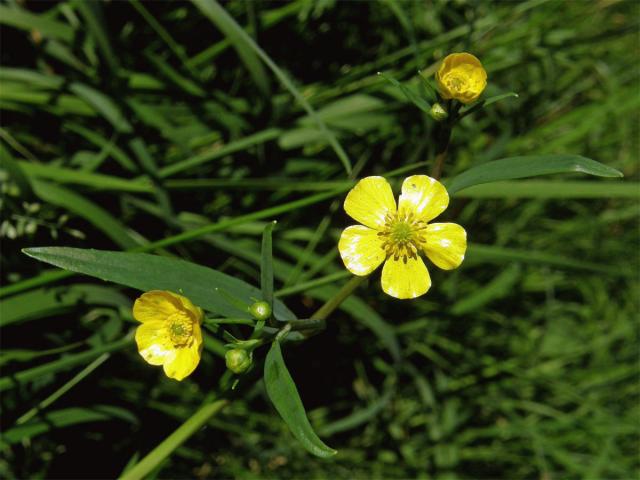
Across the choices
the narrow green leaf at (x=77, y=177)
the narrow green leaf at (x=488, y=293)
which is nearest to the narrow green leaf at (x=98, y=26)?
the narrow green leaf at (x=77, y=177)

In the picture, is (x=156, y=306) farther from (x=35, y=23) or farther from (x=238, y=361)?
(x=35, y=23)

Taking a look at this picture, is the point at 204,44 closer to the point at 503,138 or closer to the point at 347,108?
the point at 347,108

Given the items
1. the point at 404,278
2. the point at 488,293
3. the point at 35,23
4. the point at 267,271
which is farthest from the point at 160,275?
the point at 488,293

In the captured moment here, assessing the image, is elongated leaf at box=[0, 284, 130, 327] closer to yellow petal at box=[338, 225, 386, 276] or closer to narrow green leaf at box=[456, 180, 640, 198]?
yellow petal at box=[338, 225, 386, 276]

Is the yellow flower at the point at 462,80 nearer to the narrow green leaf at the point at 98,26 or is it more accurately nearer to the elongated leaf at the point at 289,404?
the elongated leaf at the point at 289,404

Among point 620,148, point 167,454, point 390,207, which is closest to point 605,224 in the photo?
point 620,148
